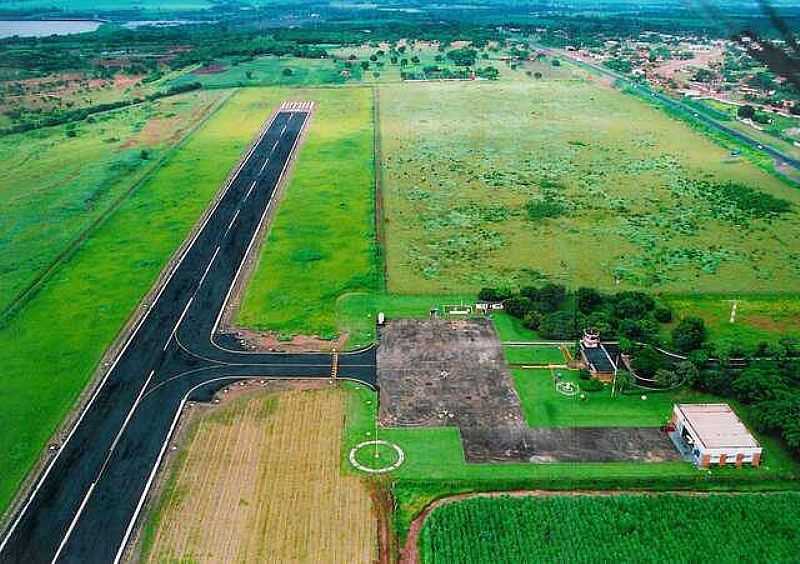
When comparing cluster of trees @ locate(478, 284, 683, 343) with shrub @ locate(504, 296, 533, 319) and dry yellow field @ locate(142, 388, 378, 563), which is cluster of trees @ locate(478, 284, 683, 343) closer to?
shrub @ locate(504, 296, 533, 319)

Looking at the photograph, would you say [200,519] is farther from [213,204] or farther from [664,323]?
[213,204]

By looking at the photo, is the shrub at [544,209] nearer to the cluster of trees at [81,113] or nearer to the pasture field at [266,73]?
the cluster of trees at [81,113]

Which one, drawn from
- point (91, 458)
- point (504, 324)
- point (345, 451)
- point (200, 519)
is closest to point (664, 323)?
point (504, 324)

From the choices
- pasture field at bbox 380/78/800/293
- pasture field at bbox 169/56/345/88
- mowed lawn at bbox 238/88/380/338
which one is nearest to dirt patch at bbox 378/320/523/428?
mowed lawn at bbox 238/88/380/338

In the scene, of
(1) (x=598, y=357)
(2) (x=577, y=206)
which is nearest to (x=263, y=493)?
(1) (x=598, y=357)

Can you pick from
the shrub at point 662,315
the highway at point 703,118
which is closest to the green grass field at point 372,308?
the shrub at point 662,315

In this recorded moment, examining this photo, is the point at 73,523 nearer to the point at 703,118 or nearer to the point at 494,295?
the point at 494,295
